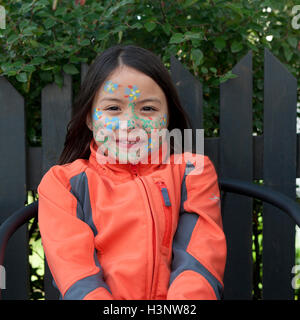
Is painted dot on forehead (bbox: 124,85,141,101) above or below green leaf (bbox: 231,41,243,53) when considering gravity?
below

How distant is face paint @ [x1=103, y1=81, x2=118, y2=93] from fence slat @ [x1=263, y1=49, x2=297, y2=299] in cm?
77

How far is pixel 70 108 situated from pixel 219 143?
74 centimetres

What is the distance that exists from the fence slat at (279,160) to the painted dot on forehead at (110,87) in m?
0.77

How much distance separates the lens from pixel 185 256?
145 centimetres

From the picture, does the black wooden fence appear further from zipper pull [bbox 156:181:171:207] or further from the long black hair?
zipper pull [bbox 156:181:171:207]

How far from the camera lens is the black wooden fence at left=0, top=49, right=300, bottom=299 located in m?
1.90

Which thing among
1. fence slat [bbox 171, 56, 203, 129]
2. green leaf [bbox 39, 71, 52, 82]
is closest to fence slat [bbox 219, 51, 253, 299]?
fence slat [bbox 171, 56, 203, 129]

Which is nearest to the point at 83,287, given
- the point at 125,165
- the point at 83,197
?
the point at 83,197

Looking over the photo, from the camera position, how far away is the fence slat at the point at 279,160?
76.7 inches

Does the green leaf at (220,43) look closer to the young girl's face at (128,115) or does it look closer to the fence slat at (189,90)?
the fence slat at (189,90)

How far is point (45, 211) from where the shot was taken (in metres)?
1.49

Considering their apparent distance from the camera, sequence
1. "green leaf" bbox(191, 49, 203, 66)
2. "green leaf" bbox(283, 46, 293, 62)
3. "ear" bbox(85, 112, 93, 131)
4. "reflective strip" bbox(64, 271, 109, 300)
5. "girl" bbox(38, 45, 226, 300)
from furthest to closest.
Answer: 1. "green leaf" bbox(283, 46, 293, 62)
2. "green leaf" bbox(191, 49, 203, 66)
3. "ear" bbox(85, 112, 93, 131)
4. "girl" bbox(38, 45, 226, 300)
5. "reflective strip" bbox(64, 271, 109, 300)

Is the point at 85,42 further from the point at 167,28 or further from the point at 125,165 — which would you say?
the point at 125,165

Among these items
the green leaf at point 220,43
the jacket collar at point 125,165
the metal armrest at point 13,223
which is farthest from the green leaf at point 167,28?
the metal armrest at point 13,223
